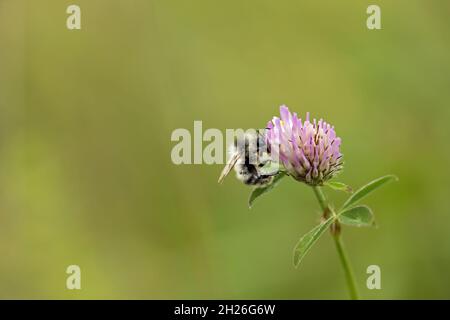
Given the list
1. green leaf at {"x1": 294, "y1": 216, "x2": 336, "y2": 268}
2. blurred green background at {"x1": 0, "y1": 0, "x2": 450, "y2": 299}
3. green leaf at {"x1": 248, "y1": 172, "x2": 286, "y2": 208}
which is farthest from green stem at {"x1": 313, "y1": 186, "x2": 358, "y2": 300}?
blurred green background at {"x1": 0, "y1": 0, "x2": 450, "y2": 299}

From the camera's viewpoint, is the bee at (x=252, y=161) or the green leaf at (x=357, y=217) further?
the bee at (x=252, y=161)

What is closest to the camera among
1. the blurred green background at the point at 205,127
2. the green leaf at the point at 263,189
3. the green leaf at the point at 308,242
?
the green leaf at the point at 308,242

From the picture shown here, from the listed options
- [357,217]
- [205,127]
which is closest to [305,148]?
[357,217]

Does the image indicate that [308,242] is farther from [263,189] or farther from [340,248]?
[263,189]

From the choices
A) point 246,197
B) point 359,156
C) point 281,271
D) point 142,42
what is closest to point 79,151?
point 142,42

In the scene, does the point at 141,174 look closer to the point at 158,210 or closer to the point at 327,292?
the point at 158,210

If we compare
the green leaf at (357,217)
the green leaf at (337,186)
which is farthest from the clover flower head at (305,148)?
the green leaf at (357,217)

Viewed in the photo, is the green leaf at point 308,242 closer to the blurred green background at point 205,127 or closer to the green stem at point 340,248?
the green stem at point 340,248
